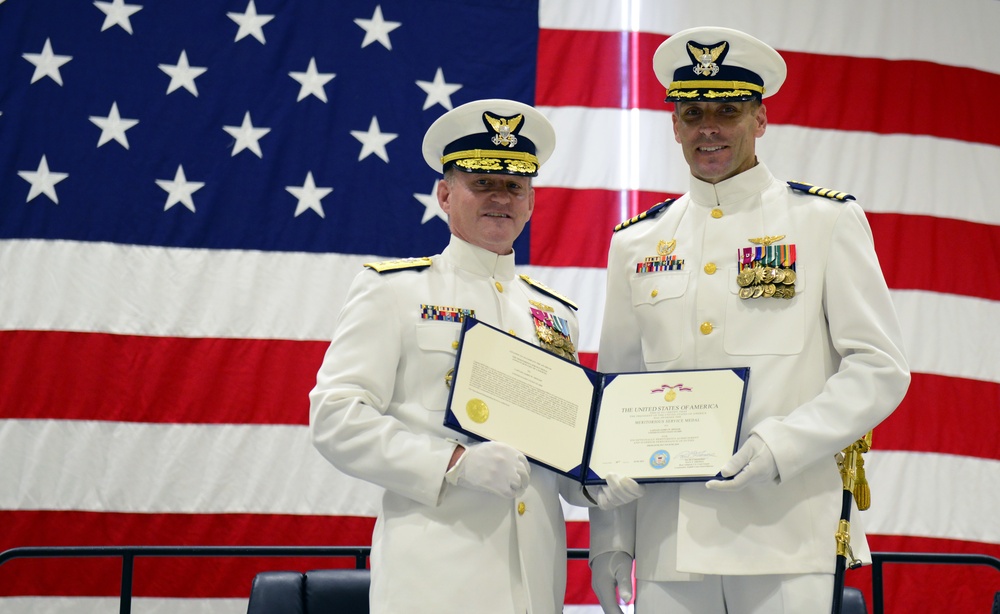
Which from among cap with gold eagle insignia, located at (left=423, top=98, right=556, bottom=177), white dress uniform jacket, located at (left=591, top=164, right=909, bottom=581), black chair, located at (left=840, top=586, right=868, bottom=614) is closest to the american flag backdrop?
black chair, located at (left=840, top=586, right=868, bottom=614)

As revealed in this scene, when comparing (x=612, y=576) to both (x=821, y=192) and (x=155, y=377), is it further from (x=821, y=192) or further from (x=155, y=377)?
(x=155, y=377)

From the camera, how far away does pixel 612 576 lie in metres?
2.36

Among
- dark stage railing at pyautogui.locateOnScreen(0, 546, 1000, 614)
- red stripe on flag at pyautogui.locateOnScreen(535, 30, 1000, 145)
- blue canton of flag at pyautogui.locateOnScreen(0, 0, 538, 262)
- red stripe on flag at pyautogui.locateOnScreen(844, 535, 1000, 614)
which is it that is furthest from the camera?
red stripe on flag at pyautogui.locateOnScreen(535, 30, 1000, 145)

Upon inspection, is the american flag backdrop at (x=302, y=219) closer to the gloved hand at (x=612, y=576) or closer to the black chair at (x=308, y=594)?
the black chair at (x=308, y=594)

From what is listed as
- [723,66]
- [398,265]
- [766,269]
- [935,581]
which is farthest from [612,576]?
[935,581]

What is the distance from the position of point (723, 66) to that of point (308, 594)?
1.93 metres

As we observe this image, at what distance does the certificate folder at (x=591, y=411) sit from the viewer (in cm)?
215

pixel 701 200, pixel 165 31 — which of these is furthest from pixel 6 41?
pixel 701 200

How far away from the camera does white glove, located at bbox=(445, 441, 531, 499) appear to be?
2.14 metres

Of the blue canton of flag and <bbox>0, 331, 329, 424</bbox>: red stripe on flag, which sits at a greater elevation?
the blue canton of flag

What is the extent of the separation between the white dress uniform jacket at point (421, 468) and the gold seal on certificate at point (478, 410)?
8 cm

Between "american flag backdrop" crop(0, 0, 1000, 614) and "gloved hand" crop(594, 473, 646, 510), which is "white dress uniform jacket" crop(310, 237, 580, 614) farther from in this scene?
"american flag backdrop" crop(0, 0, 1000, 614)

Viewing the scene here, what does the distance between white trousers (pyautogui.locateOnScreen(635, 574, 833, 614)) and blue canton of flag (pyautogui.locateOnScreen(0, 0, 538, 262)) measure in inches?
94.0

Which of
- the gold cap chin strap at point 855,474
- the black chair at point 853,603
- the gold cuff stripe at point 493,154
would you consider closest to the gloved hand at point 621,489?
the gold cap chin strap at point 855,474
